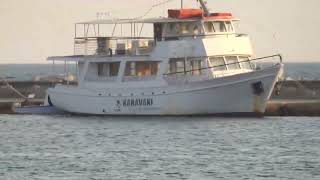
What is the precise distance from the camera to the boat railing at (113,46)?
64.8 metres

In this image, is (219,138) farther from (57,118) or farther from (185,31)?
(57,118)

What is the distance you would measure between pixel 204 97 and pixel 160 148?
11.2 metres

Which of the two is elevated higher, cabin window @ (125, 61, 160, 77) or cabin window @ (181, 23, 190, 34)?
cabin window @ (181, 23, 190, 34)

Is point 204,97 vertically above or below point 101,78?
below

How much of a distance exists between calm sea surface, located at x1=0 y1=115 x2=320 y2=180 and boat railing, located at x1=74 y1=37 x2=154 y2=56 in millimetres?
3846

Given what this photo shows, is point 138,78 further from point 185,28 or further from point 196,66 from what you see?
point 185,28

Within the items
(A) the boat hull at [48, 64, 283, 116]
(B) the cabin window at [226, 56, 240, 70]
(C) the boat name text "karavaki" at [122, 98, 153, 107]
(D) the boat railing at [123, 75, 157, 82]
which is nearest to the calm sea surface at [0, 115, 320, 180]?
(A) the boat hull at [48, 64, 283, 116]

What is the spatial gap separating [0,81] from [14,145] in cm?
4322

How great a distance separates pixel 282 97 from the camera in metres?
75.9

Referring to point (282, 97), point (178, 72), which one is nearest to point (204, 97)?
point (178, 72)

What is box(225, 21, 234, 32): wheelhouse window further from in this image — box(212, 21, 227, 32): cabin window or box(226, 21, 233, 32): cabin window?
box(212, 21, 227, 32): cabin window

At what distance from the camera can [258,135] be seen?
55.1m

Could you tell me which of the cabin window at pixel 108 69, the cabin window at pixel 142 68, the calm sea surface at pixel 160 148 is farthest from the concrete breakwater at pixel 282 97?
the cabin window at pixel 142 68

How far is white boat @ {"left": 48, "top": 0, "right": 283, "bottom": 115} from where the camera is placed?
6112 centimetres
